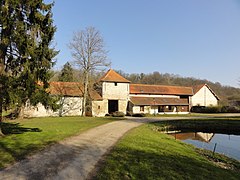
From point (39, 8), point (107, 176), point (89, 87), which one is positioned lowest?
point (107, 176)

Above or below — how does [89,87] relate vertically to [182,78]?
below

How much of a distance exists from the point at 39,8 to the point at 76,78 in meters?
25.0

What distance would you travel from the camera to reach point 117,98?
134 ft

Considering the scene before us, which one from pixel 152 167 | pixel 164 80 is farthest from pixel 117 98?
pixel 164 80

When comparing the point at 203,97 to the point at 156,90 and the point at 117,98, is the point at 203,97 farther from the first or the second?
the point at 117,98

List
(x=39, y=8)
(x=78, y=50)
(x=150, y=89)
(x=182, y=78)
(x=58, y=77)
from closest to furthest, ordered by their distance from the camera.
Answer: (x=39, y=8), (x=78, y=50), (x=150, y=89), (x=58, y=77), (x=182, y=78)

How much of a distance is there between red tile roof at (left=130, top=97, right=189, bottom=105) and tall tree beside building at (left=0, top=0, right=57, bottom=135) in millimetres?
28684

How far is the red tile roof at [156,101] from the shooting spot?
42072mm

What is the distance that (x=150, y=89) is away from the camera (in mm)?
46844

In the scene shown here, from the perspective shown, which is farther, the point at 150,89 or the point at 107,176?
the point at 150,89

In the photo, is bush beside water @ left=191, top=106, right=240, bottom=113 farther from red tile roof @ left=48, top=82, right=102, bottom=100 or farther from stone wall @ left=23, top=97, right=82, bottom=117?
stone wall @ left=23, top=97, right=82, bottom=117

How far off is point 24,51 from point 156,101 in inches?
1347

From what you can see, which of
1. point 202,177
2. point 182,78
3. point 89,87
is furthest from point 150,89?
point 182,78

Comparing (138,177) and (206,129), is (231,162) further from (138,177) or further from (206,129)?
(206,129)
